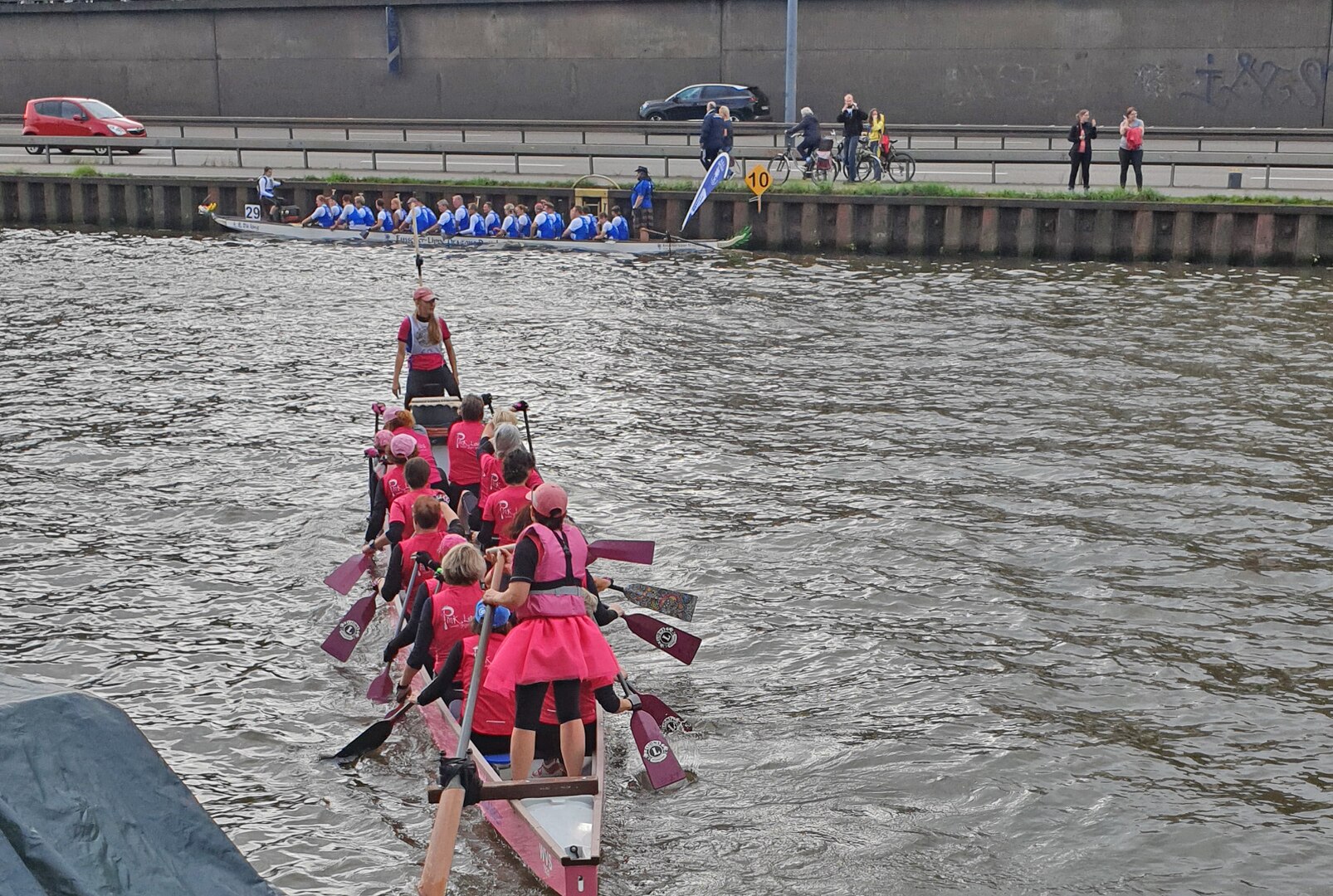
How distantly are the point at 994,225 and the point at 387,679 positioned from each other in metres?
23.7

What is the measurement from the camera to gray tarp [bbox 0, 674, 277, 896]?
461cm

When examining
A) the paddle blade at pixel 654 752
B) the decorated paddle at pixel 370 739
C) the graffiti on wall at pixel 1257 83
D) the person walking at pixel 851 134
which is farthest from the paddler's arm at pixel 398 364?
the graffiti on wall at pixel 1257 83

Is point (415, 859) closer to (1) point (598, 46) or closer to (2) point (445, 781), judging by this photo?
(2) point (445, 781)

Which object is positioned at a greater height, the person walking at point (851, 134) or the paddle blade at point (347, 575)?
the person walking at point (851, 134)

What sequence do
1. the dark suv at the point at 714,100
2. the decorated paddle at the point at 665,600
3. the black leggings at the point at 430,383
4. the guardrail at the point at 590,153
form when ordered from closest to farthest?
the decorated paddle at the point at 665,600 < the black leggings at the point at 430,383 < the guardrail at the point at 590,153 < the dark suv at the point at 714,100

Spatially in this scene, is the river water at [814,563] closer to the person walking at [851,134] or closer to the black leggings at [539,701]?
the black leggings at [539,701]

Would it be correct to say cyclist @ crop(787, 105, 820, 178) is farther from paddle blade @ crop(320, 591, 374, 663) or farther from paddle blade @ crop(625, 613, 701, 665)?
paddle blade @ crop(625, 613, 701, 665)

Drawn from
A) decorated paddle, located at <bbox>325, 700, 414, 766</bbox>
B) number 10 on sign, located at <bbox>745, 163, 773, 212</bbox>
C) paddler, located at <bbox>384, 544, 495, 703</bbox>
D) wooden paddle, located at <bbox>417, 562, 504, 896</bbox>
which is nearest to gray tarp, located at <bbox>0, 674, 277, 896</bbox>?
wooden paddle, located at <bbox>417, 562, 504, 896</bbox>

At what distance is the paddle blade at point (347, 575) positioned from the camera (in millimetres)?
12750

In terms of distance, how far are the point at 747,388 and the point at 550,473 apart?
525 cm

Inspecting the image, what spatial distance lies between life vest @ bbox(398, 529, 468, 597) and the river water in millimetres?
1175

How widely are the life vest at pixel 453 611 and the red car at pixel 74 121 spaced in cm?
3942

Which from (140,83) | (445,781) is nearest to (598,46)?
(140,83)

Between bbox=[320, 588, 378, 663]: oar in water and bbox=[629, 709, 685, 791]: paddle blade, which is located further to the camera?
bbox=[320, 588, 378, 663]: oar in water
